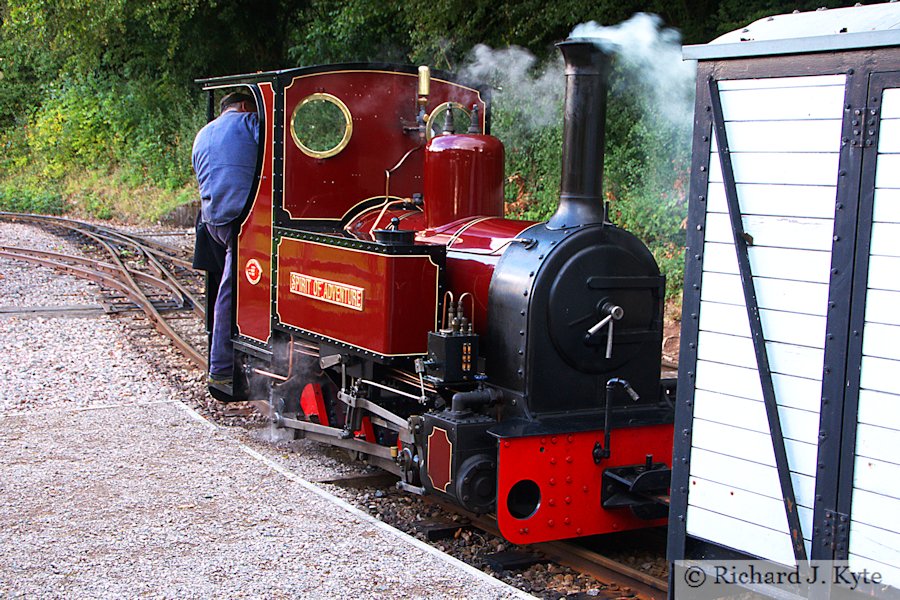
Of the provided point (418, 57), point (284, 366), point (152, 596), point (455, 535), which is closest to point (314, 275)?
point (284, 366)

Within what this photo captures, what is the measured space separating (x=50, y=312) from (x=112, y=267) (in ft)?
8.47

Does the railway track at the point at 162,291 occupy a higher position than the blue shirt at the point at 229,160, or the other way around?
the blue shirt at the point at 229,160

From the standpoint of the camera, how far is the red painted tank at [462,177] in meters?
5.50

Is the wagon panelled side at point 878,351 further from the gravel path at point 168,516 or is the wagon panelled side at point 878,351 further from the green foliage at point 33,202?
the green foliage at point 33,202

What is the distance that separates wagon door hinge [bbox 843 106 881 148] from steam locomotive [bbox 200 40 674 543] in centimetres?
173

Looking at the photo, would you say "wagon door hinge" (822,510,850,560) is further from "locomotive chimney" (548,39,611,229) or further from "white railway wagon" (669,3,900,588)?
"locomotive chimney" (548,39,611,229)

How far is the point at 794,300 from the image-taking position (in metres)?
3.24

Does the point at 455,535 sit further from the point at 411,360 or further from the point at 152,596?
the point at 152,596

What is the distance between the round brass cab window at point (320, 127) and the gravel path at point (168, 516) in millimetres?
1993

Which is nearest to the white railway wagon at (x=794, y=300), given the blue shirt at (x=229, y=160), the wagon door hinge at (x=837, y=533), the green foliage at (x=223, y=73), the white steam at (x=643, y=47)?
the wagon door hinge at (x=837, y=533)

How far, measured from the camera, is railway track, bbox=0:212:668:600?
4.46 m

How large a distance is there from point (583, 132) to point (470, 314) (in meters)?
1.14

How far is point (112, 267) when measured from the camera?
45.0 feet

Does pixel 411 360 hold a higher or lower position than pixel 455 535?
higher
